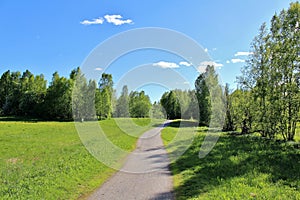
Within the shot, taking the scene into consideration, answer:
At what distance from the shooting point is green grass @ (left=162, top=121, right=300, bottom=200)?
9.29 meters

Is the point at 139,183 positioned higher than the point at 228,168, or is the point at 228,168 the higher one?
the point at 228,168

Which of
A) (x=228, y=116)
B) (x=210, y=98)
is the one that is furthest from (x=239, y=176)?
(x=210, y=98)

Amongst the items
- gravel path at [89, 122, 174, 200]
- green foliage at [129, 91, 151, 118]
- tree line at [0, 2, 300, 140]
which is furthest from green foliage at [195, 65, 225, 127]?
green foliage at [129, 91, 151, 118]

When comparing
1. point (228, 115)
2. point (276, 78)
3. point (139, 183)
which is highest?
point (276, 78)

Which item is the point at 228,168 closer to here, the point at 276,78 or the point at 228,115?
the point at 276,78

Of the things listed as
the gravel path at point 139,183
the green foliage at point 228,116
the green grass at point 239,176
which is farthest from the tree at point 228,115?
the gravel path at point 139,183

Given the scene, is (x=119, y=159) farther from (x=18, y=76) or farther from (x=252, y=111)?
(x=18, y=76)

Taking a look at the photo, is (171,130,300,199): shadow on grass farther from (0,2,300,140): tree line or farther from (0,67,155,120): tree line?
(0,67,155,120): tree line

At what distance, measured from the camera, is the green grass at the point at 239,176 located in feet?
30.5

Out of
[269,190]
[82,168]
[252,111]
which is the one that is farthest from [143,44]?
[252,111]

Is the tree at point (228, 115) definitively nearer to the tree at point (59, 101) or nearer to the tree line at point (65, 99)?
the tree line at point (65, 99)

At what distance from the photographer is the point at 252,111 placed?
30297 millimetres

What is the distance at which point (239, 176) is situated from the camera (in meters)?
11.4

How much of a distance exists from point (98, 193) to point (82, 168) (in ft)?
11.9
